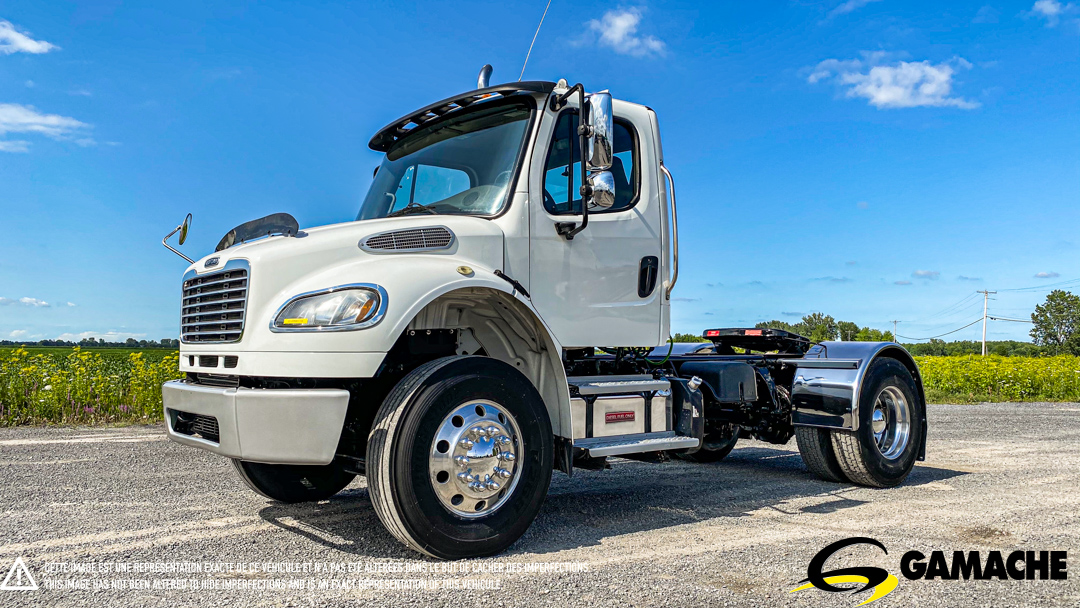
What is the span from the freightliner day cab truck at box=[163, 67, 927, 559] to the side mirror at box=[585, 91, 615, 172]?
1cm

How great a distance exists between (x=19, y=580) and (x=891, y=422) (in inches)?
263

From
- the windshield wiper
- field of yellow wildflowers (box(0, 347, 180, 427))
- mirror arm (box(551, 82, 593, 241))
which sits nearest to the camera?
mirror arm (box(551, 82, 593, 241))

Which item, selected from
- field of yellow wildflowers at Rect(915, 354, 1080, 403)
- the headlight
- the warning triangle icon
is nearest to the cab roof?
the headlight

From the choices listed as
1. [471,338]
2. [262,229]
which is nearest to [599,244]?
[471,338]

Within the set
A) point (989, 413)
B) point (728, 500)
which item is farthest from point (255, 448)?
point (989, 413)

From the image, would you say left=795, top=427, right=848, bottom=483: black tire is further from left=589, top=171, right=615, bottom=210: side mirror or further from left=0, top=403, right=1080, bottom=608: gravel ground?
left=589, top=171, right=615, bottom=210: side mirror

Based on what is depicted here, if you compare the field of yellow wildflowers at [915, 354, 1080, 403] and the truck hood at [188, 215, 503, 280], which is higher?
the truck hood at [188, 215, 503, 280]

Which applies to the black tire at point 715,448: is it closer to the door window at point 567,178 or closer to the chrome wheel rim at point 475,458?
the door window at point 567,178

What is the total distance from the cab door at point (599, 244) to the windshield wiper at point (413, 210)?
2.30 ft

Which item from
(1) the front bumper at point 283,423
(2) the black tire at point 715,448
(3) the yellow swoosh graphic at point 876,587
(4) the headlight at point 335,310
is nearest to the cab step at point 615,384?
(4) the headlight at point 335,310

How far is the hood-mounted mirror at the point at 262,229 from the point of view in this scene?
460 centimetres

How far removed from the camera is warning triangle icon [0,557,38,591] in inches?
141

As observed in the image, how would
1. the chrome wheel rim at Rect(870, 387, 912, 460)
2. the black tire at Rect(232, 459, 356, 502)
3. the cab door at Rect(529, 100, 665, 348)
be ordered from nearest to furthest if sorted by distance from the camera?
1. the cab door at Rect(529, 100, 665, 348)
2. the black tire at Rect(232, 459, 356, 502)
3. the chrome wheel rim at Rect(870, 387, 912, 460)

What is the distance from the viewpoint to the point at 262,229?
4746 mm
